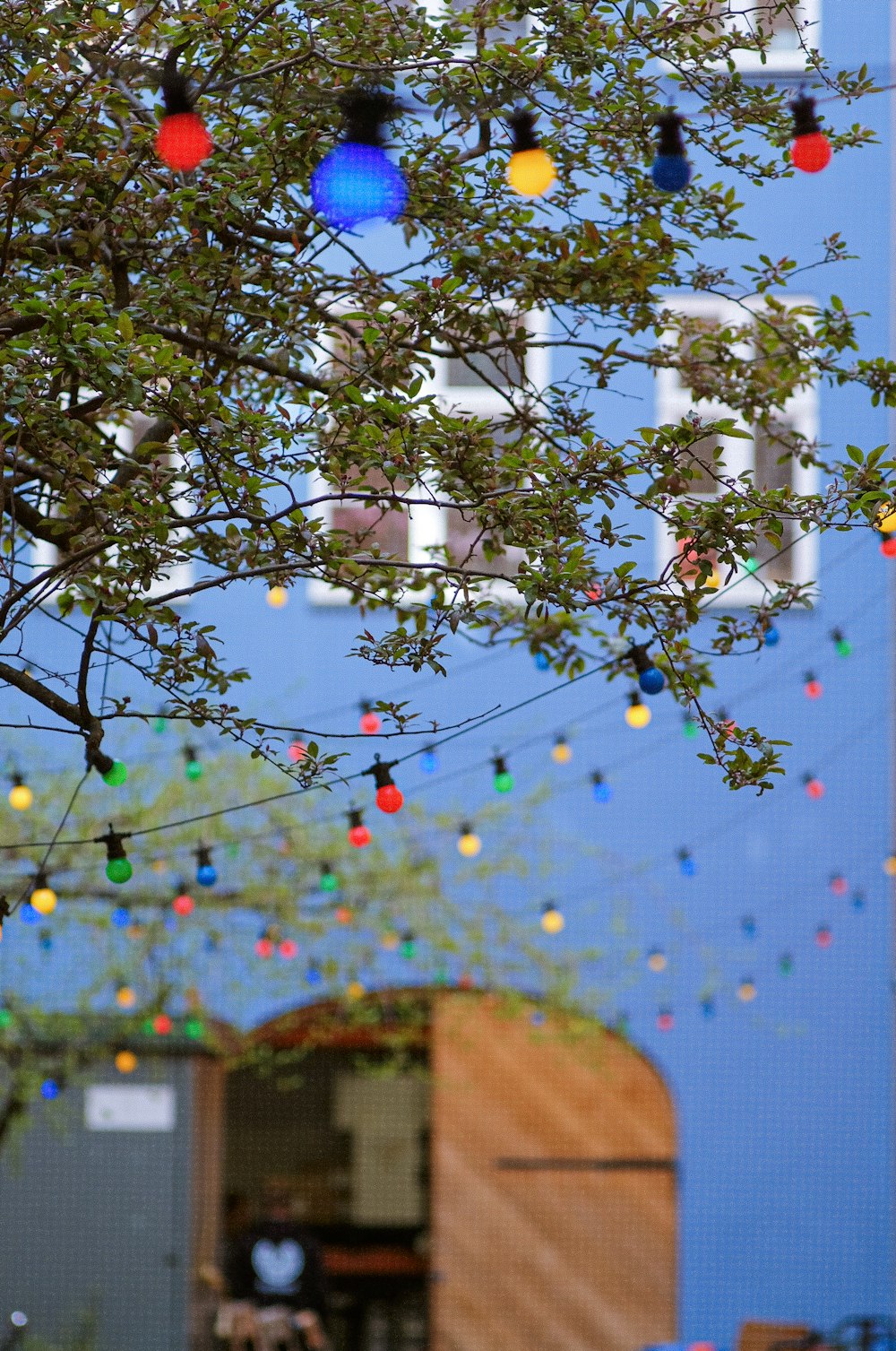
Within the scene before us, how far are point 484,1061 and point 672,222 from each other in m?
5.92

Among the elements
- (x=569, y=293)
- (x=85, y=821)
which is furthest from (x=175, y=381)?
(x=85, y=821)

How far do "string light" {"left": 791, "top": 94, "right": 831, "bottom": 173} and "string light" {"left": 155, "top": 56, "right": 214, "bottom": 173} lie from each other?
4.16 feet

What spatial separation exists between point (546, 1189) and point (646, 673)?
230 inches

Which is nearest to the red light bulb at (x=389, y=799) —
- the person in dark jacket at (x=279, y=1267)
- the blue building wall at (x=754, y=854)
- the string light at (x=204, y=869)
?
the string light at (x=204, y=869)

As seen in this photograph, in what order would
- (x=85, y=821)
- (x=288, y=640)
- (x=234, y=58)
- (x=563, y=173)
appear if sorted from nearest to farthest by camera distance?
(x=234, y=58), (x=563, y=173), (x=85, y=821), (x=288, y=640)

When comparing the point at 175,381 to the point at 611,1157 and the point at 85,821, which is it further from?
the point at 611,1157

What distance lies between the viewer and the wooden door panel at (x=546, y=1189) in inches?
363

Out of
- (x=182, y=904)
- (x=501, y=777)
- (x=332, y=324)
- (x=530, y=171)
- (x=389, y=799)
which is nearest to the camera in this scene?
(x=530, y=171)

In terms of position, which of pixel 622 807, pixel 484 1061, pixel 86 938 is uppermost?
pixel 622 807

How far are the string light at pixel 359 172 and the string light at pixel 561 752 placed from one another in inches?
177

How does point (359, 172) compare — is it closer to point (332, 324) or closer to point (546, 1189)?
point (332, 324)

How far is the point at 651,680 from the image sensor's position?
410 centimetres

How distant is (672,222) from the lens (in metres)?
4.45

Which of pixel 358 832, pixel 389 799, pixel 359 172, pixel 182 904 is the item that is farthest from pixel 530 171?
pixel 182 904
